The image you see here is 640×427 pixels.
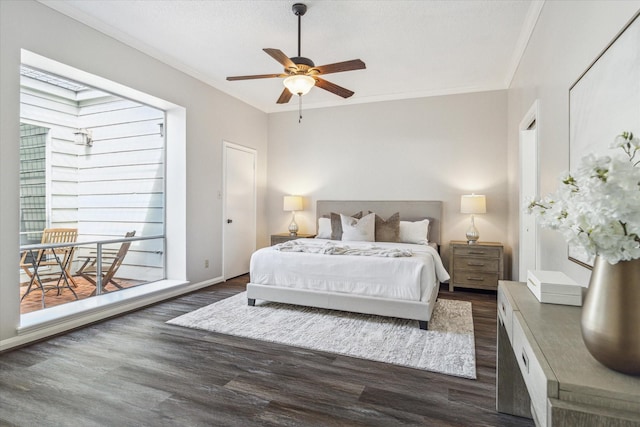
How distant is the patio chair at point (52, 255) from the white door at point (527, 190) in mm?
4875

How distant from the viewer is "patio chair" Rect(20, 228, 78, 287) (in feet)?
10.6

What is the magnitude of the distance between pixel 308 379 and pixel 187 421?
77 cm

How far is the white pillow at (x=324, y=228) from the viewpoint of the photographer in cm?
516

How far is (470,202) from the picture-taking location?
4.50 metres

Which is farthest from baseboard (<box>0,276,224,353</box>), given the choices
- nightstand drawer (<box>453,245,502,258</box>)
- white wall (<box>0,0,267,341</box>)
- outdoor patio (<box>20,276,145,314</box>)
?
nightstand drawer (<box>453,245,502,258</box>)

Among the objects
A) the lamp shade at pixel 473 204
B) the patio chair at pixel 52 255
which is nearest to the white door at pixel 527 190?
the lamp shade at pixel 473 204

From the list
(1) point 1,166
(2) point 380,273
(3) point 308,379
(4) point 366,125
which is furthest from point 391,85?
(1) point 1,166

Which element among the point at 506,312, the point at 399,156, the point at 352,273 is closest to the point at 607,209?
the point at 506,312

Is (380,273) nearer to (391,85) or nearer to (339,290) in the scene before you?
(339,290)

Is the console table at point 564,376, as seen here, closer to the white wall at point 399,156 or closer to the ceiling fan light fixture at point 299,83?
the ceiling fan light fixture at point 299,83

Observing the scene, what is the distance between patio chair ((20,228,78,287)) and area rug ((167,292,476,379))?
1.44 metres

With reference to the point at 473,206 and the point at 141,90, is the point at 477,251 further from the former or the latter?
the point at 141,90

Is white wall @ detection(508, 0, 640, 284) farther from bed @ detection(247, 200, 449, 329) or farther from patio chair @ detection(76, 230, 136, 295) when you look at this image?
patio chair @ detection(76, 230, 136, 295)

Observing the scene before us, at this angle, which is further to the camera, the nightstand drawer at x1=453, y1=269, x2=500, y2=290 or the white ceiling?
the nightstand drawer at x1=453, y1=269, x2=500, y2=290
